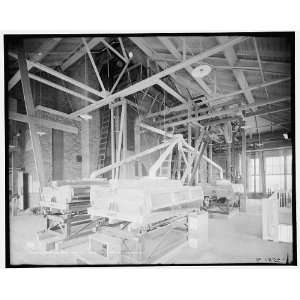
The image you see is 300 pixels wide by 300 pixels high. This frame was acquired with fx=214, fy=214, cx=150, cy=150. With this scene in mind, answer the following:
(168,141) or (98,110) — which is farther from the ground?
(98,110)

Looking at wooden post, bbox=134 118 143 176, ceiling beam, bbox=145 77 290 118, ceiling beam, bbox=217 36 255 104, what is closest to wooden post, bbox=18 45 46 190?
wooden post, bbox=134 118 143 176

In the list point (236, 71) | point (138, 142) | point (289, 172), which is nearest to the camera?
point (289, 172)

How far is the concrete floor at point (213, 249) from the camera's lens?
2.78m

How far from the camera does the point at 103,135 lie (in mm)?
2965

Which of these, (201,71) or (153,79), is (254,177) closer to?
(201,71)

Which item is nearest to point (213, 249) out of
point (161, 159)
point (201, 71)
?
point (161, 159)

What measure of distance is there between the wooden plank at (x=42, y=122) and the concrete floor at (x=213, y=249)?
4.02 ft

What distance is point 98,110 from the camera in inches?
118

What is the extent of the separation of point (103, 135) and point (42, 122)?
840 mm

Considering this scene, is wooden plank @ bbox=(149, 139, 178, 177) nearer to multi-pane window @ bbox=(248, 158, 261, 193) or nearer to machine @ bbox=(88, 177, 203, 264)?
machine @ bbox=(88, 177, 203, 264)

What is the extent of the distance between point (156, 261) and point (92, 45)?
2933 millimetres
